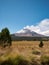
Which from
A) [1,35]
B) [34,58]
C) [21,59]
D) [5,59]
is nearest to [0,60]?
[5,59]

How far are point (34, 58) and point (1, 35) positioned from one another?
2286 cm

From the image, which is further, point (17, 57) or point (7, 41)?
point (7, 41)

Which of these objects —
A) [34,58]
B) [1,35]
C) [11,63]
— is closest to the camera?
→ [11,63]

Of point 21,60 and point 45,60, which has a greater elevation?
point 21,60

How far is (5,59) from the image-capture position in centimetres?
1460

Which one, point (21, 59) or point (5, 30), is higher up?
point (5, 30)

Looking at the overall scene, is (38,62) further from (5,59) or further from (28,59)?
(5,59)

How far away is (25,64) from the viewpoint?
47.8 feet

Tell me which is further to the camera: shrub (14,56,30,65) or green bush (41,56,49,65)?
green bush (41,56,49,65)

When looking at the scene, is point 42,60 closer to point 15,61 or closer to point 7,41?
point 15,61

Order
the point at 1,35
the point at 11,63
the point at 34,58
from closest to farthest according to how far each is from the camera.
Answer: the point at 11,63
the point at 34,58
the point at 1,35

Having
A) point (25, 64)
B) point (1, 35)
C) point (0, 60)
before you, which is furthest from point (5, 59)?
point (1, 35)

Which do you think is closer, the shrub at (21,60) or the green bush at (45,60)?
the shrub at (21,60)

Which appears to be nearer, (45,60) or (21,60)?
(21,60)
